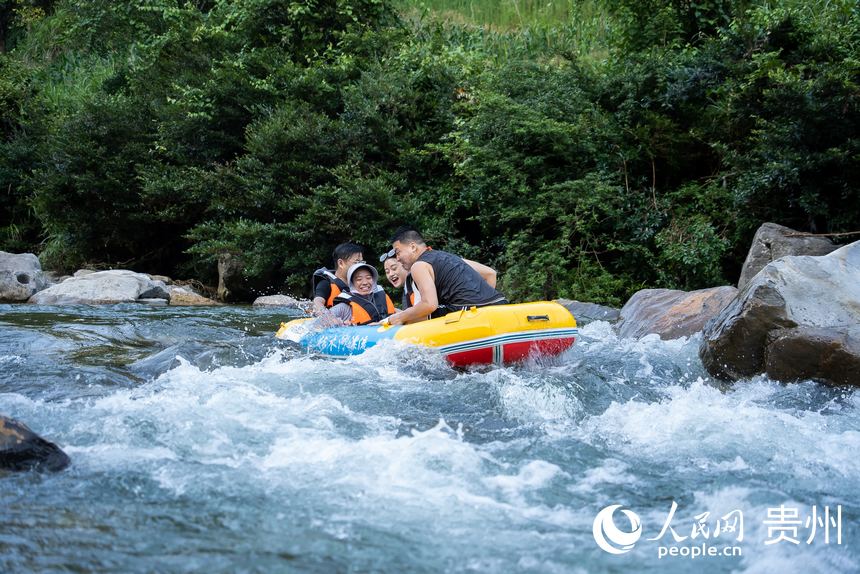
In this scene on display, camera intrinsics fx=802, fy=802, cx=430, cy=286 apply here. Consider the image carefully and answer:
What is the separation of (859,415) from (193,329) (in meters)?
6.89

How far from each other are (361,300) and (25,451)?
394 centimetres

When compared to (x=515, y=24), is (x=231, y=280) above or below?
below

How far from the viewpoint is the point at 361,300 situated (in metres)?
7.20

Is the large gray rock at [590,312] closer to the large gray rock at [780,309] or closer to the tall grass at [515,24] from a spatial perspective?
the large gray rock at [780,309]

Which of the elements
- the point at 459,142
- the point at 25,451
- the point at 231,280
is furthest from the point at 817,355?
the point at 231,280

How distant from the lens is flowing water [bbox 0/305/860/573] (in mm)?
2811

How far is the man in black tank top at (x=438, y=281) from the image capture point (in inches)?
248

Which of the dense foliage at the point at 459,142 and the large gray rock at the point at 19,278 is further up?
the dense foliage at the point at 459,142

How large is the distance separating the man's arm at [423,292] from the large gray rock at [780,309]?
6.87ft

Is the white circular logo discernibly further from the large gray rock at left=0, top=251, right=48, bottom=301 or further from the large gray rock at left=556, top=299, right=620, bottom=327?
the large gray rock at left=0, top=251, right=48, bottom=301

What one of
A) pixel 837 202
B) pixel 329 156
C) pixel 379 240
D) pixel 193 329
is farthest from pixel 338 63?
pixel 837 202

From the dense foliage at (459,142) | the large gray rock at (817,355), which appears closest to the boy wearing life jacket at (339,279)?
the large gray rock at (817,355)

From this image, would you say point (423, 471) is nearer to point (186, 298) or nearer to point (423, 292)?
point (423, 292)

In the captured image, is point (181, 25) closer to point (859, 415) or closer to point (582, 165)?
point (582, 165)
